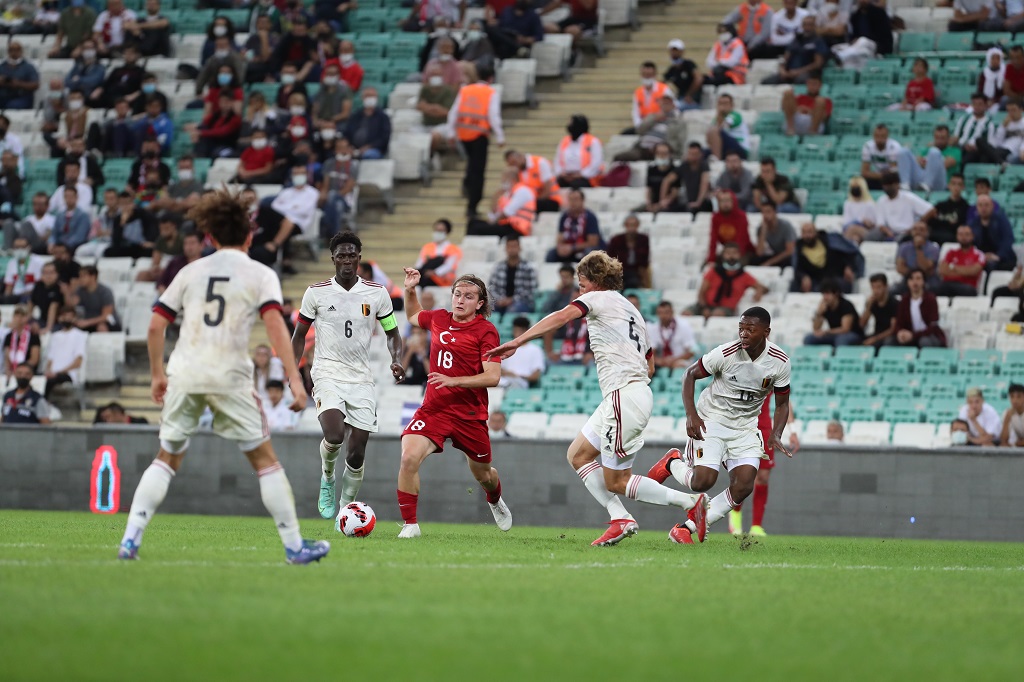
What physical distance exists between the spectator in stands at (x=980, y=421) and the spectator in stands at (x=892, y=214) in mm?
3921

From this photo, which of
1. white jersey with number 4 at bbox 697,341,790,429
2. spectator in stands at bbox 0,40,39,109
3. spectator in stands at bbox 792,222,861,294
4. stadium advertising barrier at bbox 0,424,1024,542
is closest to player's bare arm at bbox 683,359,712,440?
white jersey with number 4 at bbox 697,341,790,429

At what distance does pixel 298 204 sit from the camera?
79.0ft

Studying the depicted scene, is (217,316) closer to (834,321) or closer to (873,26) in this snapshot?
(834,321)

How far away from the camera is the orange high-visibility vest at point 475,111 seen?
949 inches

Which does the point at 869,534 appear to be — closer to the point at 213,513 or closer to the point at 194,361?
the point at 213,513

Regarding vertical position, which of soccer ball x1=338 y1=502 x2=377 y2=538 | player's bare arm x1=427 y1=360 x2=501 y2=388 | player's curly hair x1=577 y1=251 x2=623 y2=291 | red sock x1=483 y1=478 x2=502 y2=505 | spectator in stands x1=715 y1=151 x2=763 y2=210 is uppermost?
spectator in stands x1=715 y1=151 x2=763 y2=210

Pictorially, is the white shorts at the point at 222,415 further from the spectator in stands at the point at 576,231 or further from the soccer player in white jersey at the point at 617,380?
the spectator in stands at the point at 576,231

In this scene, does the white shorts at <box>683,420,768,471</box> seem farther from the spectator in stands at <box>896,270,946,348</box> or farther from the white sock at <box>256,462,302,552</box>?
the spectator in stands at <box>896,270,946,348</box>

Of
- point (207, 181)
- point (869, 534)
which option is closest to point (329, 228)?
point (207, 181)

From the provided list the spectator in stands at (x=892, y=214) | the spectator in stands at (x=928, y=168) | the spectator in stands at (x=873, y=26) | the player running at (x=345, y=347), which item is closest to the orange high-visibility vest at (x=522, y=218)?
the spectator in stands at (x=892, y=214)

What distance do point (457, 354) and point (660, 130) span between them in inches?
488

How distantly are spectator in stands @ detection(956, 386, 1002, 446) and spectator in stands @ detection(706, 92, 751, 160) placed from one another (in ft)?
21.7

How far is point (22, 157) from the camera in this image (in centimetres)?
2711

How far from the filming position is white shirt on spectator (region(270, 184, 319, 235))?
947 inches
